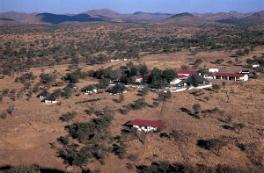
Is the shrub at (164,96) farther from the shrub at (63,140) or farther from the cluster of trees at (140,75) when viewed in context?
the shrub at (63,140)

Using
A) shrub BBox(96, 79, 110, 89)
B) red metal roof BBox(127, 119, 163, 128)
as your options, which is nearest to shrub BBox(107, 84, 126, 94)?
shrub BBox(96, 79, 110, 89)

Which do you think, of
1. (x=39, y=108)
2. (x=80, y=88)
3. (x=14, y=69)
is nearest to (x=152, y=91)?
(x=80, y=88)

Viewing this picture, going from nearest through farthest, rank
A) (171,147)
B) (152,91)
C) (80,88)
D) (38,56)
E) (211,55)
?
(171,147) → (152,91) → (80,88) → (211,55) → (38,56)

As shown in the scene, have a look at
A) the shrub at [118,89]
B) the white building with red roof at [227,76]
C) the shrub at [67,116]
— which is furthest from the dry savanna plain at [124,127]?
the white building with red roof at [227,76]

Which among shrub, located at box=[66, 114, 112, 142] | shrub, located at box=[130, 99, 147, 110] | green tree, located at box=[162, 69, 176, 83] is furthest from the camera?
green tree, located at box=[162, 69, 176, 83]

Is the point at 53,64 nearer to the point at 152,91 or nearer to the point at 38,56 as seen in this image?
the point at 38,56

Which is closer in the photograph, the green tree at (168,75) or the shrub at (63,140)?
the shrub at (63,140)

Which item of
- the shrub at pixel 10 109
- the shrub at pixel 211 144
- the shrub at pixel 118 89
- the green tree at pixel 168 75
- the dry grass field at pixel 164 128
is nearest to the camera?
the dry grass field at pixel 164 128

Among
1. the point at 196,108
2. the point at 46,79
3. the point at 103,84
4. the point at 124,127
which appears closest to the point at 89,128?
the point at 124,127

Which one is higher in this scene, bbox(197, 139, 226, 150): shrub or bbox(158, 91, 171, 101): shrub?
bbox(158, 91, 171, 101): shrub

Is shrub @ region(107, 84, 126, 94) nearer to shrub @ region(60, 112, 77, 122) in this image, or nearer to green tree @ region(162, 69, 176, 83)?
green tree @ region(162, 69, 176, 83)

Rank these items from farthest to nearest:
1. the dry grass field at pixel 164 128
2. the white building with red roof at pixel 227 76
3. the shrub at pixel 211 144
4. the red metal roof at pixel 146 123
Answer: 1. the white building with red roof at pixel 227 76
2. the red metal roof at pixel 146 123
3. the shrub at pixel 211 144
4. the dry grass field at pixel 164 128
